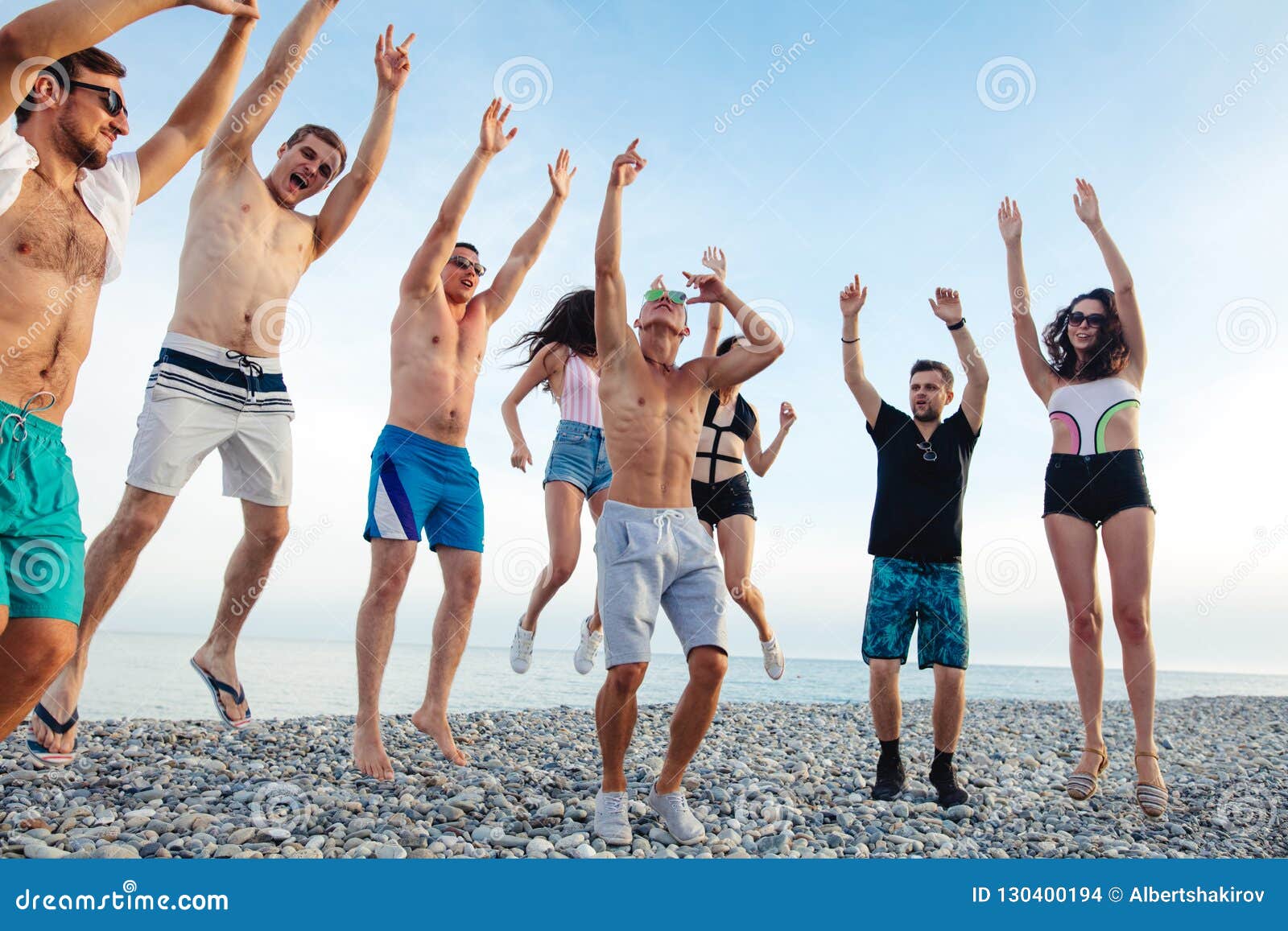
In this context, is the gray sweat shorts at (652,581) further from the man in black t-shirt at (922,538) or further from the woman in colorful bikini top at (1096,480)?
the woman in colorful bikini top at (1096,480)

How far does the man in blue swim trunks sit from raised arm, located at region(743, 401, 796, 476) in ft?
9.43

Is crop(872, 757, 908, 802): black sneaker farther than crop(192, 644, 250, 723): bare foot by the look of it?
Yes

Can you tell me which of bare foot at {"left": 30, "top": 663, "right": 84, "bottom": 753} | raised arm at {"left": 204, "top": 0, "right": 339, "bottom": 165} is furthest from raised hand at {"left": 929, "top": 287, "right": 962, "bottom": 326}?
bare foot at {"left": 30, "top": 663, "right": 84, "bottom": 753}

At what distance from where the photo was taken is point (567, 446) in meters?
6.97

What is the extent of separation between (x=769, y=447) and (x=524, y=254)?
9.69 ft

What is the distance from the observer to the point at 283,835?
413 cm

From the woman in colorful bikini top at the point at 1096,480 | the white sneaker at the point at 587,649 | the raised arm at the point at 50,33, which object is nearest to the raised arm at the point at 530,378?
the white sneaker at the point at 587,649

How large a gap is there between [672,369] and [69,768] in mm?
4530

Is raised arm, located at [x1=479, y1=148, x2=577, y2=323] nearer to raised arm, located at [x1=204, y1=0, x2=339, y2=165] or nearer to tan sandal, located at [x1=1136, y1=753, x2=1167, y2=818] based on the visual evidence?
raised arm, located at [x1=204, y1=0, x2=339, y2=165]

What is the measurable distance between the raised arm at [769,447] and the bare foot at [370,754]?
158 inches

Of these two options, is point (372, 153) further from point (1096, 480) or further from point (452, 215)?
point (1096, 480)

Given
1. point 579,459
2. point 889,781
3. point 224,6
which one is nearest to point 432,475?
point 579,459

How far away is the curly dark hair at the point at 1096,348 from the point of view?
5777mm

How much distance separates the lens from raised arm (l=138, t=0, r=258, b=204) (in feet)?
12.4
